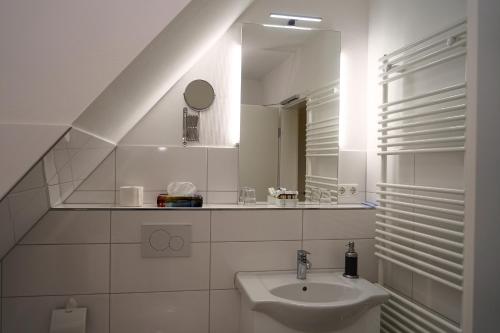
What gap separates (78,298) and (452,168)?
6.02 feet

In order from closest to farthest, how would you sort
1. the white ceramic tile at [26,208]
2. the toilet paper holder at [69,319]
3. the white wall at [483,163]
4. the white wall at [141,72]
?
the white wall at [141,72] < the white ceramic tile at [26,208] < the white wall at [483,163] < the toilet paper holder at [69,319]

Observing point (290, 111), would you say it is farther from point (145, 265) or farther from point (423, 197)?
point (145, 265)

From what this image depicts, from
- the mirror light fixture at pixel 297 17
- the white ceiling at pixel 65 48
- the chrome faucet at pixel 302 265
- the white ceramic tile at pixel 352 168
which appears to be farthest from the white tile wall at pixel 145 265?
the mirror light fixture at pixel 297 17

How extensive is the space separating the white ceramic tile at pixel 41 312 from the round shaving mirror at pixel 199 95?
1100mm

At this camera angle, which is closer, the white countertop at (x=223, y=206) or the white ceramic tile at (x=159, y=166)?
the white countertop at (x=223, y=206)

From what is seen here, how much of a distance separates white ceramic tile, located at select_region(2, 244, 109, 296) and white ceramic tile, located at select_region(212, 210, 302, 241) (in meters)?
0.57

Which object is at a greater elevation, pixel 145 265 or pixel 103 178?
pixel 103 178

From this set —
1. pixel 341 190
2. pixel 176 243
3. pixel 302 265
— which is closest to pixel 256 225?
pixel 302 265

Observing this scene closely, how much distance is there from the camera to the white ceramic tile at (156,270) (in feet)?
5.75

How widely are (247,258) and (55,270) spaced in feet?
3.07

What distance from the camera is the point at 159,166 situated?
6.47 ft

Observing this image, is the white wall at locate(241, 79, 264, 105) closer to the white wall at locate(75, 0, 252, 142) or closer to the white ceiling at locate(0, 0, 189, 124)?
the white wall at locate(75, 0, 252, 142)

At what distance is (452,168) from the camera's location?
1.55m

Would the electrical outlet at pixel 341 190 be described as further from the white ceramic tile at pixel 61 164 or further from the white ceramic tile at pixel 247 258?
the white ceramic tile at pixel 61 164
